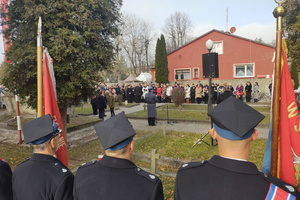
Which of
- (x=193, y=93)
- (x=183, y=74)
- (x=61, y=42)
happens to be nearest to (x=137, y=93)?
(x=193, y=93)

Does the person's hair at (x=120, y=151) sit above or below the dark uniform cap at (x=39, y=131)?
below

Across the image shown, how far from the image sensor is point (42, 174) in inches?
77.2

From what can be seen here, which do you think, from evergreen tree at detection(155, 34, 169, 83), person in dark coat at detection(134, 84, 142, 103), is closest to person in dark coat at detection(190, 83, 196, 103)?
person in dark coat at detection(134, 84, 142, 103)

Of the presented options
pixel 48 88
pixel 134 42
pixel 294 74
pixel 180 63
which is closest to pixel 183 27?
pixel 134 42

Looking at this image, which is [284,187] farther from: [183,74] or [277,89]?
[183,74]

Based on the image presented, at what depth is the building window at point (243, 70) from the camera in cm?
2450

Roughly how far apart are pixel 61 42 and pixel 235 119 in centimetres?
556

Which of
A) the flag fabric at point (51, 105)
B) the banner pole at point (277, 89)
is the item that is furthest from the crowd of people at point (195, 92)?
the banner pole at point (277, 89)

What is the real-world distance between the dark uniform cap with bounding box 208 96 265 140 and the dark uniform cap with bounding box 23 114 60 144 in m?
1.69

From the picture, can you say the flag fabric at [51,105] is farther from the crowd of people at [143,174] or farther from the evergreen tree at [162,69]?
the evergreen tree at [162,69]

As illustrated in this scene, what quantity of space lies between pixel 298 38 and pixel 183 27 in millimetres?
40038

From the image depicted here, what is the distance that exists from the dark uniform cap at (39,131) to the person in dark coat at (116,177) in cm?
63

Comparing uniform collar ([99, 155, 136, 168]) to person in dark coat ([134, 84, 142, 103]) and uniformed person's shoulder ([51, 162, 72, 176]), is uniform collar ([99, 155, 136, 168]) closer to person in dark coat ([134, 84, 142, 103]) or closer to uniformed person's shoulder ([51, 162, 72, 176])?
uniformed person's shoulder ([51, 162, 72, 176])

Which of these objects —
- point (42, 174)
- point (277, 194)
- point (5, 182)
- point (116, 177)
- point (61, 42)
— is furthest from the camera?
point (61, 42)
